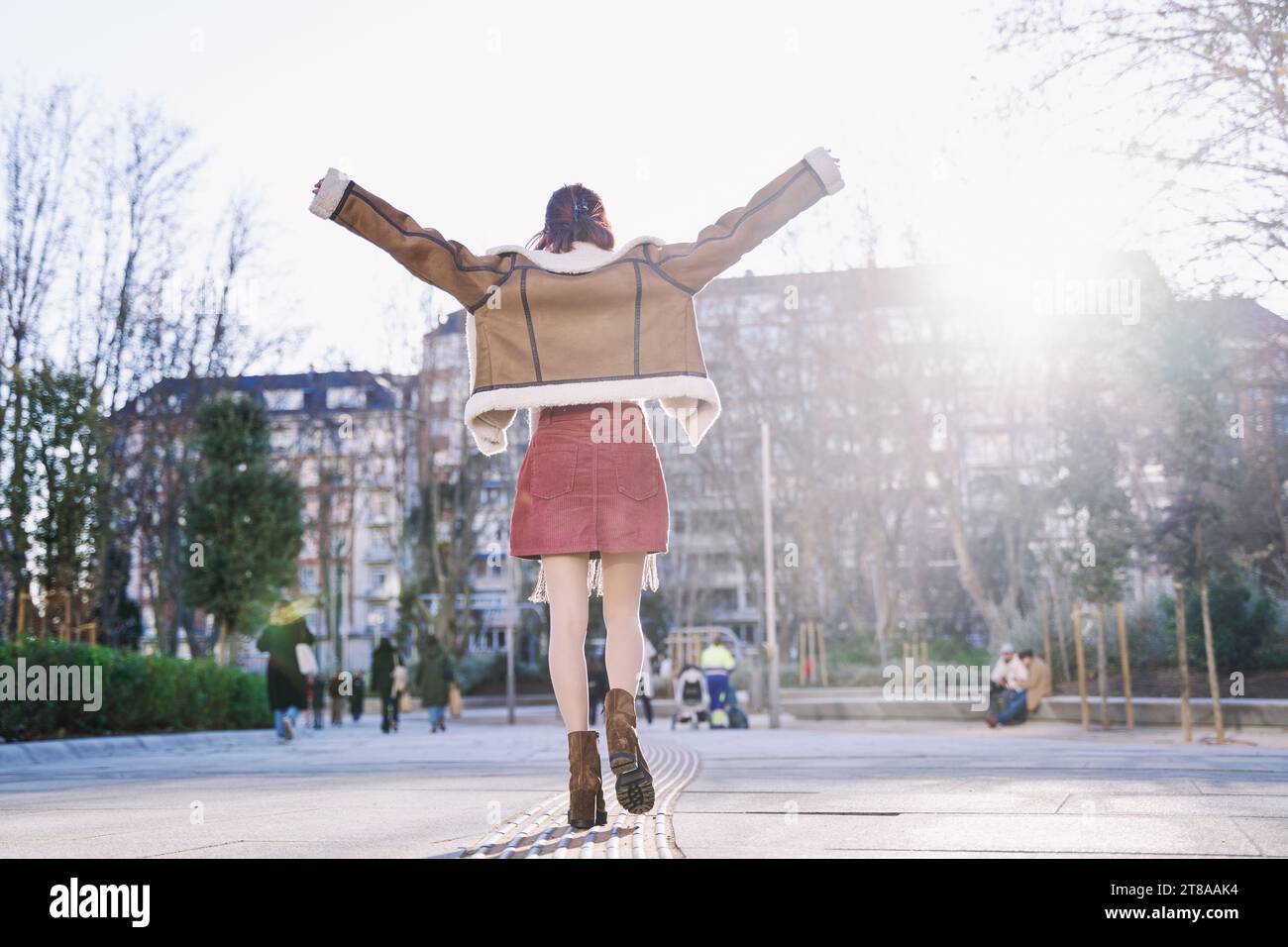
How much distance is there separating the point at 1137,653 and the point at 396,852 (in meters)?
22.4

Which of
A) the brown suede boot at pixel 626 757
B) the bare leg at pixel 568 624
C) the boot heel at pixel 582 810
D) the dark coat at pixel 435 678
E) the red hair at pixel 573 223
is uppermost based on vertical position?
the red hair at pixel 573 223

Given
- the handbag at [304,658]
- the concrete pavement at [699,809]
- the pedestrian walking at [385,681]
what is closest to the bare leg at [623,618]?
the concrete pavement at [699,809]

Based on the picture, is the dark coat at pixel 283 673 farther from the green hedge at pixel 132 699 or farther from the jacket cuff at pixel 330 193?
the jacket cuff at pixel 330 193

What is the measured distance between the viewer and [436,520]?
45250mm

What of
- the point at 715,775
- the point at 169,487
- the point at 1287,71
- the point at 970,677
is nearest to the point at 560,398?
the point at 715,775

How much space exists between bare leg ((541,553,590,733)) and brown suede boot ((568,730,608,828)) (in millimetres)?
168

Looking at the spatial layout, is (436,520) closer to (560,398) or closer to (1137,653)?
(1137,653)

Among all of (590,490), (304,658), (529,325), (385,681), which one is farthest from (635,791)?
(385,681)

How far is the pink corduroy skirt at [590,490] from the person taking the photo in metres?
4.69

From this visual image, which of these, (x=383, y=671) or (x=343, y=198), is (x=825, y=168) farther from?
(x=383, y=671)

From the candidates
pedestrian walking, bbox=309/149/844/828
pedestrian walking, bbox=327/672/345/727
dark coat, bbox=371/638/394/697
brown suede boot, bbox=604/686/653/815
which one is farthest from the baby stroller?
brown suede boot, bbox=604/686/653/815

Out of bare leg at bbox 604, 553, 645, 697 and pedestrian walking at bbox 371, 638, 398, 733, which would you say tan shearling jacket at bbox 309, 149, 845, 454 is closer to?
bare leg at bbox 604, 553, 645, 697

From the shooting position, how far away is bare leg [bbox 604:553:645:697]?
4.73 meters

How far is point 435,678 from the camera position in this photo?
26.3 metres
